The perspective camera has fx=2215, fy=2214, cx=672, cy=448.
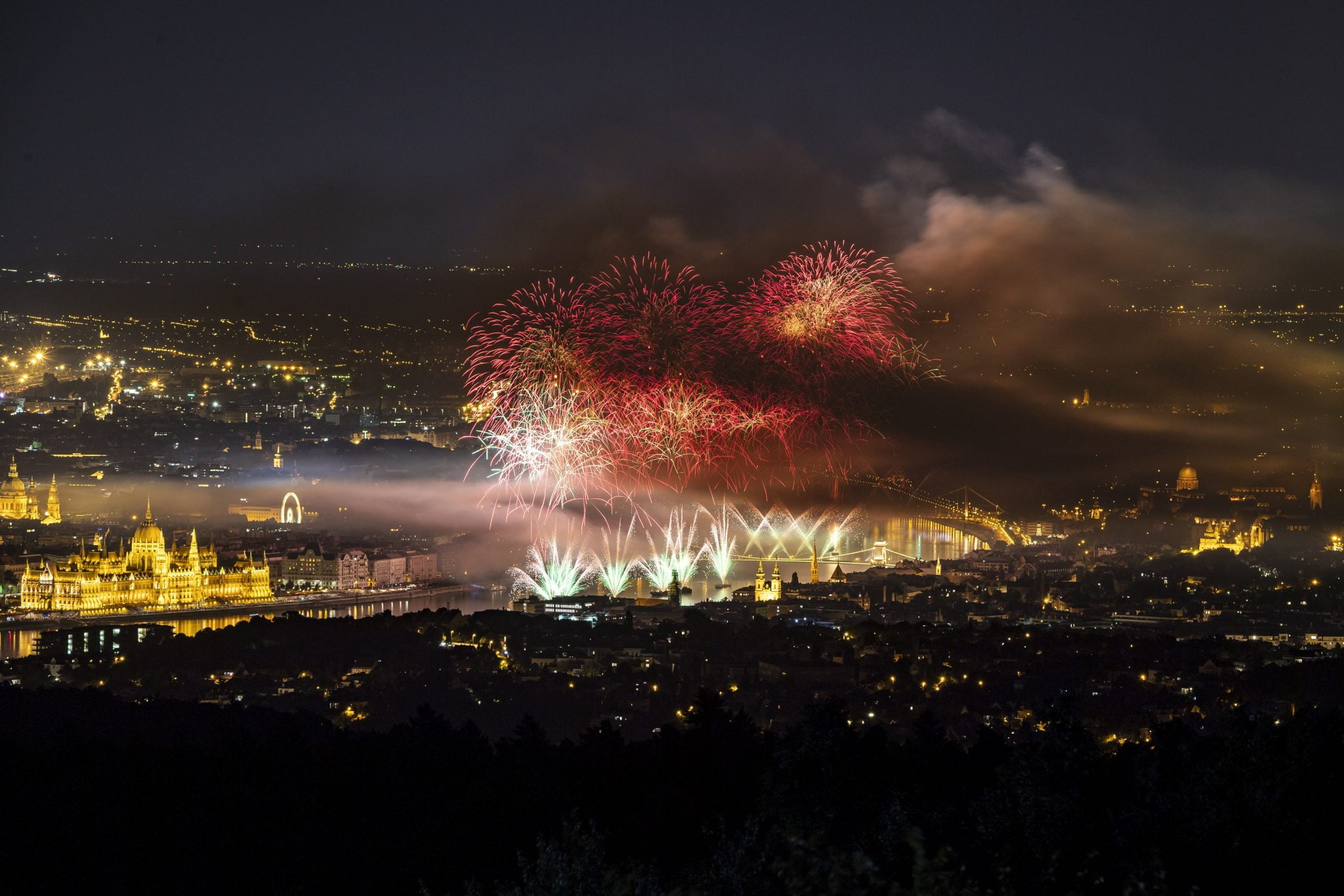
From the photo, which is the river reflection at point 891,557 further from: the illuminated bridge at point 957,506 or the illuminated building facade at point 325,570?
the illuminated building facade at point 325,570

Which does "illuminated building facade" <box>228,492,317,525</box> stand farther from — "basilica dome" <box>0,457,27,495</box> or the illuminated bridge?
the illuminated bridge

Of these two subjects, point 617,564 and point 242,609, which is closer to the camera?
point 617,564

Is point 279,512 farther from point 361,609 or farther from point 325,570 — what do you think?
point 361,609

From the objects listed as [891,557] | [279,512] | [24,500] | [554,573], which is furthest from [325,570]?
[891,557]

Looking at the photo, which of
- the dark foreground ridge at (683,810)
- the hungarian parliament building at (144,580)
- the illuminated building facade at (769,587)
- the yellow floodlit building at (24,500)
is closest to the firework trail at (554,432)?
the dark foreground ridge at (683,810)

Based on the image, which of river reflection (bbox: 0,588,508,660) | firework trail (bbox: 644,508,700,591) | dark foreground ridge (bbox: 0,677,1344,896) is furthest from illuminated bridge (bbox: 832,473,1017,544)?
dark foreground ridge (bbox: 0,677,1344,896)

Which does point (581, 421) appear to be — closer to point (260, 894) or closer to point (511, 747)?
point (511, 747)

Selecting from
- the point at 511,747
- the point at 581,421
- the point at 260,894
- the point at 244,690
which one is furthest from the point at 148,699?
the point at 260,894

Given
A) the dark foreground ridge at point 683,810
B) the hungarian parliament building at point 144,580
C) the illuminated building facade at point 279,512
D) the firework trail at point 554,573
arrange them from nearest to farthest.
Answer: the dark foreground ridge at point 683,810
the firework trail at point 554,573
the hungarian parliament building at point 144,580
the illuminated building facade at point 279,512
